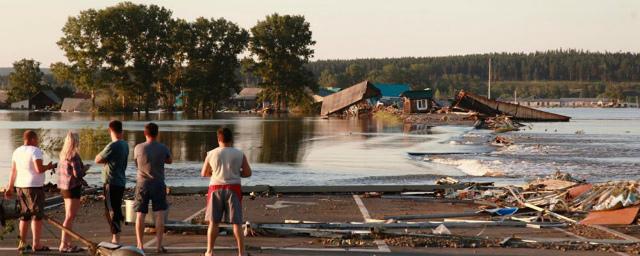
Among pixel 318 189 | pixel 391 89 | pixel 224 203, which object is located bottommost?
pixel 318 189

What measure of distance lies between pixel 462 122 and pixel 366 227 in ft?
244

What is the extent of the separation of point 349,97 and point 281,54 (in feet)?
92.1

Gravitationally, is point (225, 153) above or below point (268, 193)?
above

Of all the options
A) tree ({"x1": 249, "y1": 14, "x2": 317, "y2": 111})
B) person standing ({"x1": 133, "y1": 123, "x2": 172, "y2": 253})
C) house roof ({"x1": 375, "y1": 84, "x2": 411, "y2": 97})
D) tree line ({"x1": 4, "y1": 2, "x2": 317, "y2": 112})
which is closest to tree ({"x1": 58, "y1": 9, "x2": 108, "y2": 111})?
tree line ({"x1": 4, "y1": 2, "x2": 317, "y2": 112})

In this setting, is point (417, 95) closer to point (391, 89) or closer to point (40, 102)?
point (391, 89)

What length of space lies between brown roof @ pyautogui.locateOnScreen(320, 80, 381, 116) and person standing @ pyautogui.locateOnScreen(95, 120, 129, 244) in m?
99.5

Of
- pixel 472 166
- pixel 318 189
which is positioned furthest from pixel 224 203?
pixel 472 166

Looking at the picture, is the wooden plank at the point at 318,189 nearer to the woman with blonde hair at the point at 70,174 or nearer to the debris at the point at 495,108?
the woman with blonde hair at the point at 70,174

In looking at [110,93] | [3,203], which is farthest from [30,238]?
[110,93]

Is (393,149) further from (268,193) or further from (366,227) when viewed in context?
(366,227)

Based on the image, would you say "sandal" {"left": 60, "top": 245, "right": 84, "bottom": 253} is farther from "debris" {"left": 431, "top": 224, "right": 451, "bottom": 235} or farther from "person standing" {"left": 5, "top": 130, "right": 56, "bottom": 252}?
"debris" {"left": 431, "top": 224, "right": 451, "bottom": 235}

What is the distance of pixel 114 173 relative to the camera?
11.9 m

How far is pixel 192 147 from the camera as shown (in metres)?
40.7

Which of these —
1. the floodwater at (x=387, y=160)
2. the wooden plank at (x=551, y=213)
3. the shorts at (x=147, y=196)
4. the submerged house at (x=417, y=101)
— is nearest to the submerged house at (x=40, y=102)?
the submerged house at (x=417, y=101)
